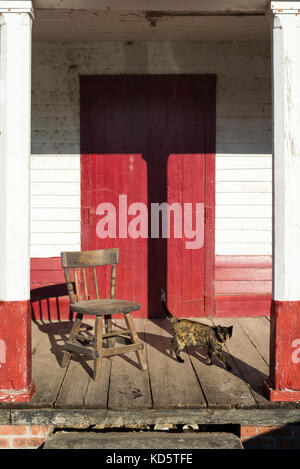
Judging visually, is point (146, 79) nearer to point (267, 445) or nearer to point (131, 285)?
point (131, 285)

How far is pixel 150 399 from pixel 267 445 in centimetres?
85

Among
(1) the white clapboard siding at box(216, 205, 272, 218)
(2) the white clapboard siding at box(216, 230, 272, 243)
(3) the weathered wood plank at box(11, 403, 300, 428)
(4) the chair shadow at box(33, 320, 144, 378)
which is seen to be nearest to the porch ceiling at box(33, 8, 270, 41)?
(1) the white clapboard siding at box(216, 205, 272, 218)

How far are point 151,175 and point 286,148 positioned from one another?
7.99ft

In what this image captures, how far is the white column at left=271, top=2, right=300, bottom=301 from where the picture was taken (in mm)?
3336

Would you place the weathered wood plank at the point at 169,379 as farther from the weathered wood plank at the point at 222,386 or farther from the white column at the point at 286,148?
the white column at the point at 286,148

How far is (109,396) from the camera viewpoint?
3.36 m

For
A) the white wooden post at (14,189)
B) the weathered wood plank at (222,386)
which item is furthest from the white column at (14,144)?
the weathered wood plank at (222,386)

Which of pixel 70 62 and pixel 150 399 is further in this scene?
pixel 70 62

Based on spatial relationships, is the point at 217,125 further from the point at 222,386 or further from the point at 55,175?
the point at 222,386

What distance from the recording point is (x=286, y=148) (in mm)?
3342

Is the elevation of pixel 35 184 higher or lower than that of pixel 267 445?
higher

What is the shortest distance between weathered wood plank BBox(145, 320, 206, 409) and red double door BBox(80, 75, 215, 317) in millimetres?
1124

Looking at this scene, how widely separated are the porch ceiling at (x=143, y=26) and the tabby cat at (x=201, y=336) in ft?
9.41
